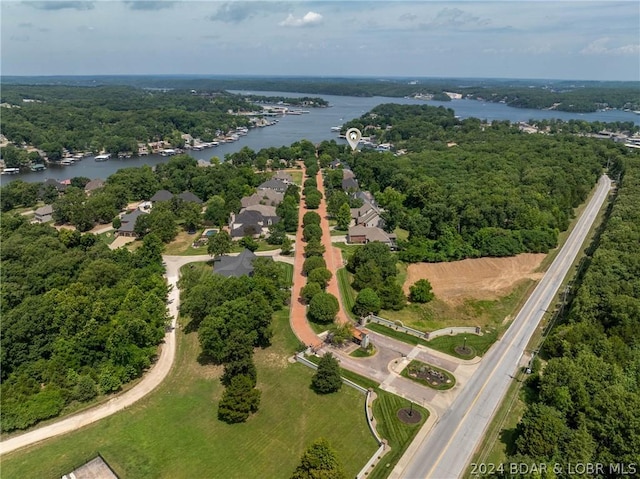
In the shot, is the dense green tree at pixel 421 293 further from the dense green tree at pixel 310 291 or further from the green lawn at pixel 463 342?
the dense green tree at pixel 310 291

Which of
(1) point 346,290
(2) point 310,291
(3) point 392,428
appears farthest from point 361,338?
(1) point 346,290

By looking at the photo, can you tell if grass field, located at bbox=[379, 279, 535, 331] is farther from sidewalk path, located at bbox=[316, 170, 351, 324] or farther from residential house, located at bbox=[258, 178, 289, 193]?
residential house, located at bbox=[258, 178, 289, 193]

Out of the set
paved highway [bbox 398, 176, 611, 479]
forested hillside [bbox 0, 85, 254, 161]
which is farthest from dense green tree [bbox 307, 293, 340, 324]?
forested hillside [bbox 0, 85, 254, 161]

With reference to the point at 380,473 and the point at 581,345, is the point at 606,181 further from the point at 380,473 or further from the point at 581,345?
the point at 380,473

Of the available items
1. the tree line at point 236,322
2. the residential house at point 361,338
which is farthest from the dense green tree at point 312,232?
the residential house at point 361,338

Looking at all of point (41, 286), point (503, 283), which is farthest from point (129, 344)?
point (503, 283)

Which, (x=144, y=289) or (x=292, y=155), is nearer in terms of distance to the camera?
(x=144, y=289)
